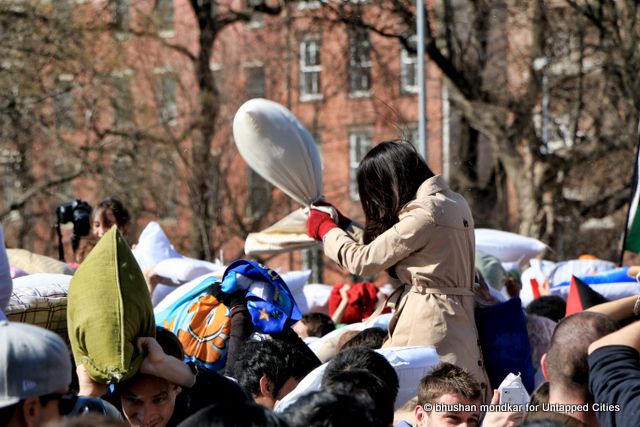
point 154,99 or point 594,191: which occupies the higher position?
point 154,99

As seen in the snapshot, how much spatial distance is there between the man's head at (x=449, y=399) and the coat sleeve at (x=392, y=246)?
2.24 ft

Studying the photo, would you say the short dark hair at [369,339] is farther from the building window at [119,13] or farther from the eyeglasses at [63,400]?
the building window at [119,13]

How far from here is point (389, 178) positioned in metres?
5.20

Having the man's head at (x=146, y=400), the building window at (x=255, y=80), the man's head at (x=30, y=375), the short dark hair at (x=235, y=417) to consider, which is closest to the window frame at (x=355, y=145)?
the building window at (x=255, y=80)

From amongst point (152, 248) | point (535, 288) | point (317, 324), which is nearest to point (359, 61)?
point (535, 288)

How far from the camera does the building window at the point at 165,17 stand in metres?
25.0

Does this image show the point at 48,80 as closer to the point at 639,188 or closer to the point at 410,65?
the point at 410,65

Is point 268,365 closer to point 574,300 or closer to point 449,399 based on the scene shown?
point 449,399

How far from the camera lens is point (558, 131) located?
19203 mm

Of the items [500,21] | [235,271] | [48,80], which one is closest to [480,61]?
[500,21]

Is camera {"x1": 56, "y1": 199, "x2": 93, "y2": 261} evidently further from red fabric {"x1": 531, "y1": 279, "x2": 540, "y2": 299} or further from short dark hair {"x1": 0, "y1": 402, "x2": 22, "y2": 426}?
short dark hair {"x1": 0, "y1": 402, "x2": 22, "y2": 426}

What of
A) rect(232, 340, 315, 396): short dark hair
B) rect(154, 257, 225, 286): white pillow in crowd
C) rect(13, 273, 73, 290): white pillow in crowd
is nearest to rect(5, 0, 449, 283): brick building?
rect(154, 257, 225, 286): white pillow in crowd

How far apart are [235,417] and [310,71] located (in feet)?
78.0

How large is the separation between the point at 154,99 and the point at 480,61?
25.9 ft
